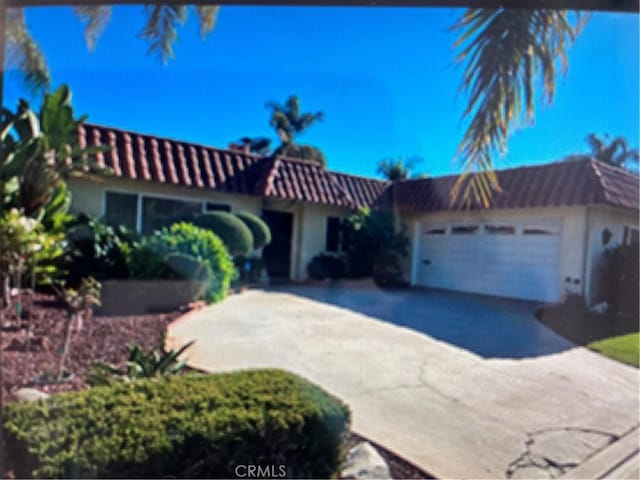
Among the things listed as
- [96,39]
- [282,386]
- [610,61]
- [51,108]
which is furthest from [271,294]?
[610,61]

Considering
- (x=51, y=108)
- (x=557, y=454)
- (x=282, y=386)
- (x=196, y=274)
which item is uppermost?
(x=51, y=108)

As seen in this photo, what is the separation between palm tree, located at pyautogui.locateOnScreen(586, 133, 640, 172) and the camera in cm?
189

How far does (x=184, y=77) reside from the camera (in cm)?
190

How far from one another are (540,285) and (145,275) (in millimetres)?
3756

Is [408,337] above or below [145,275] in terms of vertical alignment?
below

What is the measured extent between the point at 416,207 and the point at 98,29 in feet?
7.87

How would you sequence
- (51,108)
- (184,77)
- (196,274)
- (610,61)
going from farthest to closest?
(196,274) → (51,108) → (184,77) → (610,61)

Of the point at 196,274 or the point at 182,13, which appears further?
the point at 196,274

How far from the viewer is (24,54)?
1.82m

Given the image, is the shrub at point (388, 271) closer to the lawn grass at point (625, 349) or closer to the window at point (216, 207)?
the window at point (216, 207)

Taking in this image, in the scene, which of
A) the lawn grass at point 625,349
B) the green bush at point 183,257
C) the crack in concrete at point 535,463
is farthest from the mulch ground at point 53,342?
the lawn grass at point 625,349

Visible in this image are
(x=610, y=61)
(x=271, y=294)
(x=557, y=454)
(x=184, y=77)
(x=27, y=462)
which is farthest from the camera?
(x=271, y=294)

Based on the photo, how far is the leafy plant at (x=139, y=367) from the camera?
2166 millimetres

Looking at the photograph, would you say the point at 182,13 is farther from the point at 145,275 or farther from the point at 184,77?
the point at 145,275
